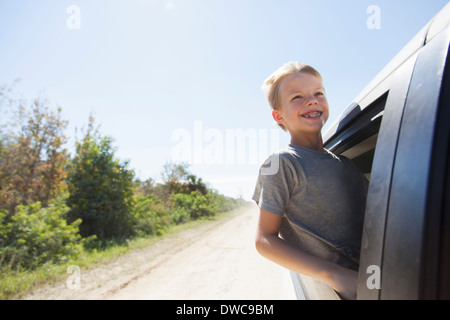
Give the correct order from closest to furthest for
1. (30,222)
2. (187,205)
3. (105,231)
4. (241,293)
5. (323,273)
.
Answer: (323,273), (241,293), (30,222), (105,231), (187,205)

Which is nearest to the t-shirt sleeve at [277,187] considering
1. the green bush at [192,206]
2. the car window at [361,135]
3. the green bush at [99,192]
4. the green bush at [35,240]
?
the car window at [361,135]

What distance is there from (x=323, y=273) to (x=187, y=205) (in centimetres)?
2057

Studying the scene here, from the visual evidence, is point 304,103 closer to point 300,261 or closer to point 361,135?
point 361,135

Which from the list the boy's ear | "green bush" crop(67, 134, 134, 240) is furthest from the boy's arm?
"green bush" crop(67, 134, 134, 240)

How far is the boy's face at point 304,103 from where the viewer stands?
1188 millimetres

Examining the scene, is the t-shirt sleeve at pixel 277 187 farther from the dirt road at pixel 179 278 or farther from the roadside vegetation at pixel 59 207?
the roadside vegetation at pixel 59 207

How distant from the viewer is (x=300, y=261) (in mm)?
883

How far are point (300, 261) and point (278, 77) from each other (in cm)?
87

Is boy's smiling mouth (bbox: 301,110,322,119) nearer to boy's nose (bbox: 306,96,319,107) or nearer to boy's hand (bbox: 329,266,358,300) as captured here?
boy's nose (bbox: 306,96,319,107)

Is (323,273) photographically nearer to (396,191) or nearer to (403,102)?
(396,191)

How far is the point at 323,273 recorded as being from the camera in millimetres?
850

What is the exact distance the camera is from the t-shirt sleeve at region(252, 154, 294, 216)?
976 mm

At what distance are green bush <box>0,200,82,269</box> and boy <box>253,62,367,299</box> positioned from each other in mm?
6972
